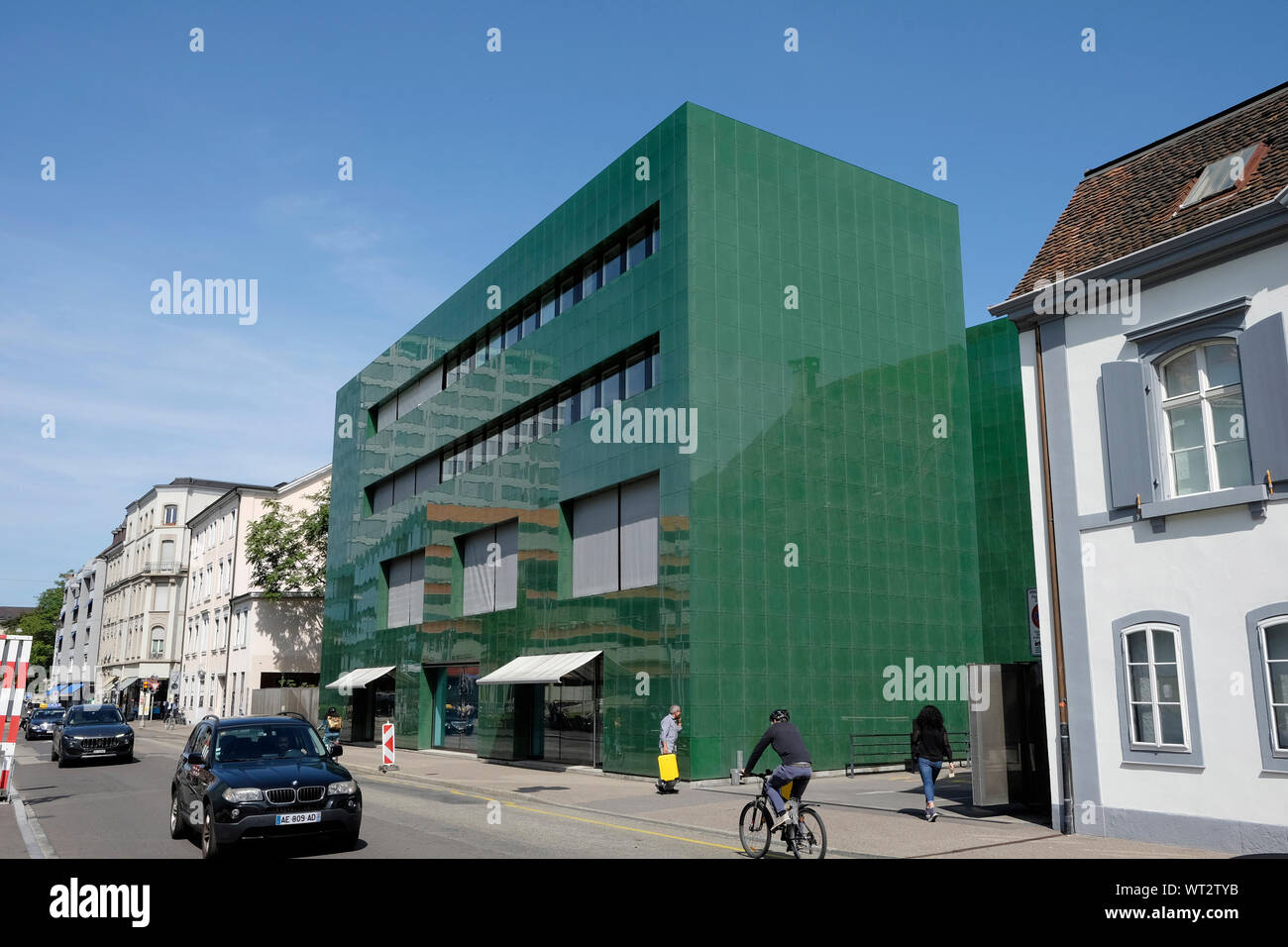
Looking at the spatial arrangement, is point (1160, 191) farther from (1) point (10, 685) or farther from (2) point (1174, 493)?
(1) point (10, 685)

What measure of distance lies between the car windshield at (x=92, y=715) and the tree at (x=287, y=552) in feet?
81.2

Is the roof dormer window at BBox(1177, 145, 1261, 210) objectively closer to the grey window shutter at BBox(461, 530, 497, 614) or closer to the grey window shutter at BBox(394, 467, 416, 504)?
the grey window shutter at BBox(461, 530, 497, 614)

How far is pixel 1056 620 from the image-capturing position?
14008 mm

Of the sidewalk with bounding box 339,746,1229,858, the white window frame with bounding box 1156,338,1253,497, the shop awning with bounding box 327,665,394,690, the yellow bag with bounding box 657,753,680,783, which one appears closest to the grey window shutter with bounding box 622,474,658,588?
the sidewalk with bounding box 339,746,1229,858

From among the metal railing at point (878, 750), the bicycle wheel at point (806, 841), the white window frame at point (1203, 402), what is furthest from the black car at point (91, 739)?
the white window frame at point (1203, 402)

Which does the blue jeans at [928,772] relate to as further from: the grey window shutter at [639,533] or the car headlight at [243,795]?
the grey window shutter at [639,533]

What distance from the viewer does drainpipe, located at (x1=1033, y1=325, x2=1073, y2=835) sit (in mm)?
13453

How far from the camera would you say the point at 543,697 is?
28094 millimetres

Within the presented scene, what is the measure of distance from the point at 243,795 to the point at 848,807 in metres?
10.1

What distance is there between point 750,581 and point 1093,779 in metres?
10.7

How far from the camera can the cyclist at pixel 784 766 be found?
10945 mm

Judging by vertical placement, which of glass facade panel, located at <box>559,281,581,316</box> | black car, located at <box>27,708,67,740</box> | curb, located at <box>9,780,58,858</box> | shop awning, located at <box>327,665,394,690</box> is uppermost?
glass facade panel, located at <box>559,281,581,316</box>

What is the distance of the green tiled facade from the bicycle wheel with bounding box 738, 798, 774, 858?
80.4ft
